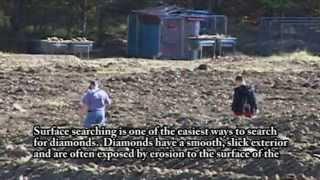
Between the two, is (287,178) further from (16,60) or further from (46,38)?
(46,38)

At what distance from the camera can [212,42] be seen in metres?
40.1

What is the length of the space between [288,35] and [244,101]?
26935 mm

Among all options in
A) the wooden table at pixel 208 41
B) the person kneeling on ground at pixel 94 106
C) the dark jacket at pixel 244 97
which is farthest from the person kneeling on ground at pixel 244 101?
the wooden table at pixel 208 41

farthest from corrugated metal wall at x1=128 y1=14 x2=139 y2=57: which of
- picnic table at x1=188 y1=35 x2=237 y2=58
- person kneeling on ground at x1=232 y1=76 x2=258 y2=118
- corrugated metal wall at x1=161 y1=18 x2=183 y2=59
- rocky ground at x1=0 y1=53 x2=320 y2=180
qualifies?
person kneeling on ground at x1=232 y1=76 x2=258 y2=118

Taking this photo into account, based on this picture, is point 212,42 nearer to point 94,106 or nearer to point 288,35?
point 288,35

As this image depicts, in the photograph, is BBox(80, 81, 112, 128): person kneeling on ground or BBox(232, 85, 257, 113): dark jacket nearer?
BBox(80, 81, 112, 128): person kneeling on ground

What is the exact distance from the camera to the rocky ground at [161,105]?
38.3 ft

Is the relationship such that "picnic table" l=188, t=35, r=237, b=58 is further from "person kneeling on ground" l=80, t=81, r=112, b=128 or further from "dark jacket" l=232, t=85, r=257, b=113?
"person kneeling on ground" l=80, t=81, r=112, b=128

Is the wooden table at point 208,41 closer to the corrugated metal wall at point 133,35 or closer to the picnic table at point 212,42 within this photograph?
the picnic table at point 212,42

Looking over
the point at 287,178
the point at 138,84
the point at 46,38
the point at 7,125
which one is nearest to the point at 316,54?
the point at 46,38

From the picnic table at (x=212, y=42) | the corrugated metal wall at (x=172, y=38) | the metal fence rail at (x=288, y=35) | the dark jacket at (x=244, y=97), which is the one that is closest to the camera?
the dark jacket at (x=244, y=97)

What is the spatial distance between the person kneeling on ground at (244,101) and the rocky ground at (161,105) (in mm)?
268

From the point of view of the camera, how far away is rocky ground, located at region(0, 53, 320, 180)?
1167cm

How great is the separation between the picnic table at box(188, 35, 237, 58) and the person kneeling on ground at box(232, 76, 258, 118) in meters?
23.2
